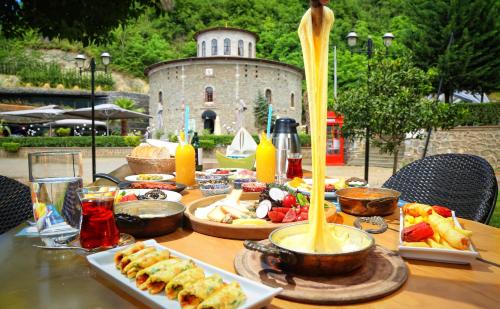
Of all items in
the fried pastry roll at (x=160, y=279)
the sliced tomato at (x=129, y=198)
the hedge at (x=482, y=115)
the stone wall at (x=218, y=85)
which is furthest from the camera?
the stone wall at (x=218, y=85)

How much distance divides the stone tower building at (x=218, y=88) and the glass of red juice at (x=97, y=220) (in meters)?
26.9

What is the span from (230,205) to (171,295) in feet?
2.35

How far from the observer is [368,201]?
59.6 inches

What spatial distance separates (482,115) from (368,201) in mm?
17563

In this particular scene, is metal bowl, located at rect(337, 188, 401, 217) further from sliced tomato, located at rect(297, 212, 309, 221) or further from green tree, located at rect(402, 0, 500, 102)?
green tree, located at rect(402, 0, 500, 102)

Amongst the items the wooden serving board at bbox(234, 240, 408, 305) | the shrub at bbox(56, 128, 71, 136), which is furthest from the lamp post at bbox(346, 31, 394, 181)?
the shrub at bbox(56, 128, 71, 136)

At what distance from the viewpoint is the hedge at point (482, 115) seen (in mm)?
15523

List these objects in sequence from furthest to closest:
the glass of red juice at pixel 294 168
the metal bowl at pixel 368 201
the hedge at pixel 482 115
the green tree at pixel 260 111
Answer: the green tree at pixel 260 111 → the hedge at pixel 482 115 → the glass of red juice at pixel 294 168 → the metal bowl at pixel 368 201

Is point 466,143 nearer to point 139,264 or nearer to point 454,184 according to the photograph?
point 454,184

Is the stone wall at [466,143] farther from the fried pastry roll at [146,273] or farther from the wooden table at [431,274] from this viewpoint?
the fried pastry roll at [146,273]

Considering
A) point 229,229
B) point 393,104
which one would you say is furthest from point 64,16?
point 393,104

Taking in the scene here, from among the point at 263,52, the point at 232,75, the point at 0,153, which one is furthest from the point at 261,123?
the point at 0,153

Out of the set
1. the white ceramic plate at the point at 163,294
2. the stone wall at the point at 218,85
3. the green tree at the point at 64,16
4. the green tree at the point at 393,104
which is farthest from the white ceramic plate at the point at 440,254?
the stone wall at the point at 218,85

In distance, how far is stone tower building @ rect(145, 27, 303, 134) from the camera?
28.2 meters
